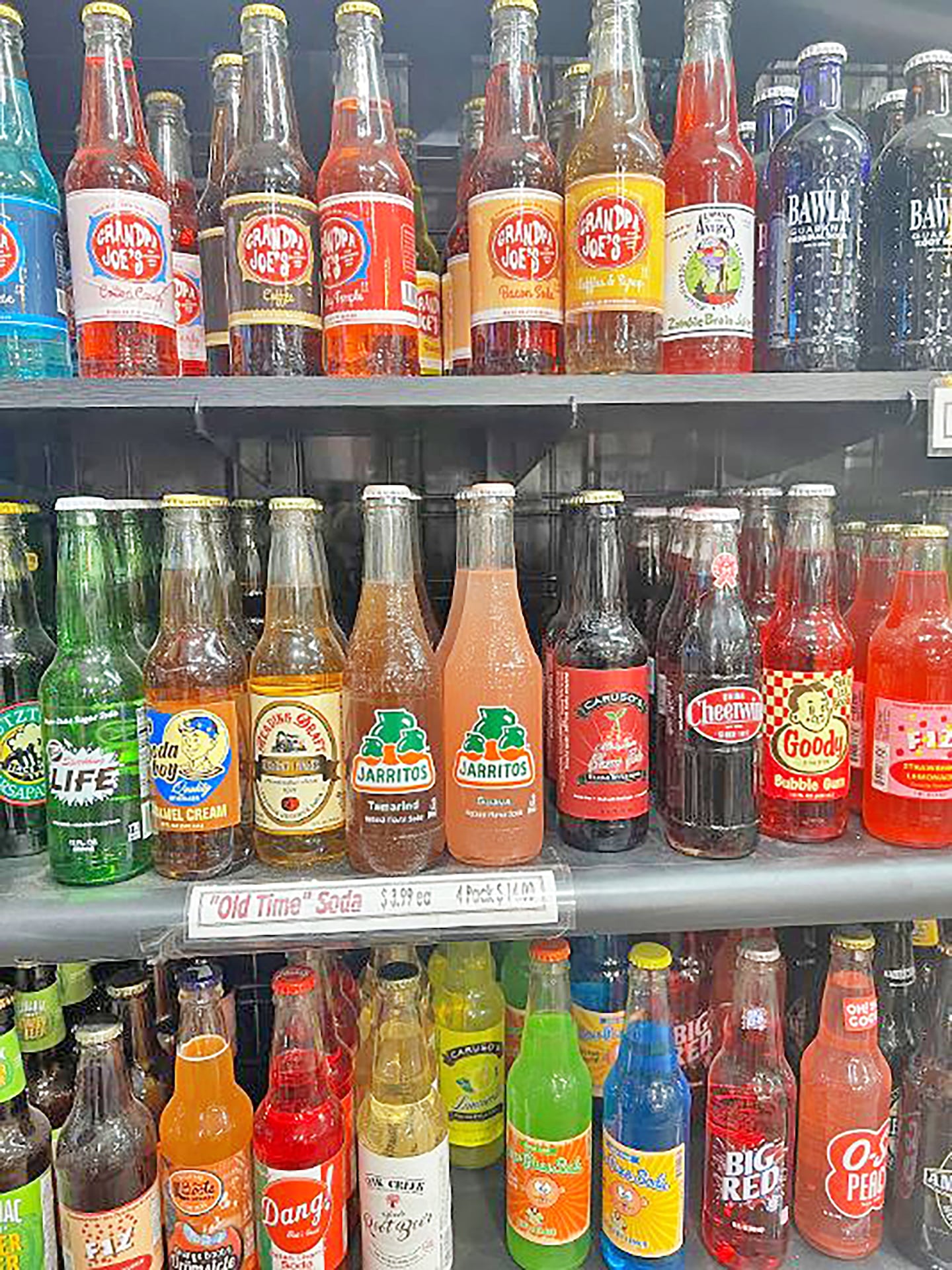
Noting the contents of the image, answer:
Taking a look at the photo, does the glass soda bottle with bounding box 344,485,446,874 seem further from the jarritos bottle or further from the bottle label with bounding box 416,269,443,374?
the bottle label with bounding box 416,269,443,374

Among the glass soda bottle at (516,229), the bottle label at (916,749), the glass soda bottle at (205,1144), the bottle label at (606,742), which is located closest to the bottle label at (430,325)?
the glass soda bottle at (516,229)

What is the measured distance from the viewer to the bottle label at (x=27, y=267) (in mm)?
990

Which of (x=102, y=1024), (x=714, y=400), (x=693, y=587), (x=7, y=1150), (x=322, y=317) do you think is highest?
(x=322, y=317)

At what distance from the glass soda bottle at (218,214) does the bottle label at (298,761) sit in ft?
1.49

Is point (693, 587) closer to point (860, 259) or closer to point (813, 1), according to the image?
point (860, 259)

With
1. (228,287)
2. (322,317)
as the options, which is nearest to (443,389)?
(322,317)

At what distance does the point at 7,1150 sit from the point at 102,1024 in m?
0.18

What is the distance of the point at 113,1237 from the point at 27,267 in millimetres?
1046

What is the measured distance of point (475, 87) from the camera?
142 cm

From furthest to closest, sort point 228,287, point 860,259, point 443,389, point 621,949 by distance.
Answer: point 621,949, point 860,259, point 228,287, point 443,389

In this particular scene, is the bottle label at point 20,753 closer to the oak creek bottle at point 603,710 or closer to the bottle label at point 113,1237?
the bottle label at point 113,1237

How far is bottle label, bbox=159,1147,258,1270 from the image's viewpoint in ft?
3.39

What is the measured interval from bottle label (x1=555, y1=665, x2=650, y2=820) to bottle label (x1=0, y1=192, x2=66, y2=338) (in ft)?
2.27

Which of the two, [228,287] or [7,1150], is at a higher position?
[228,287]
